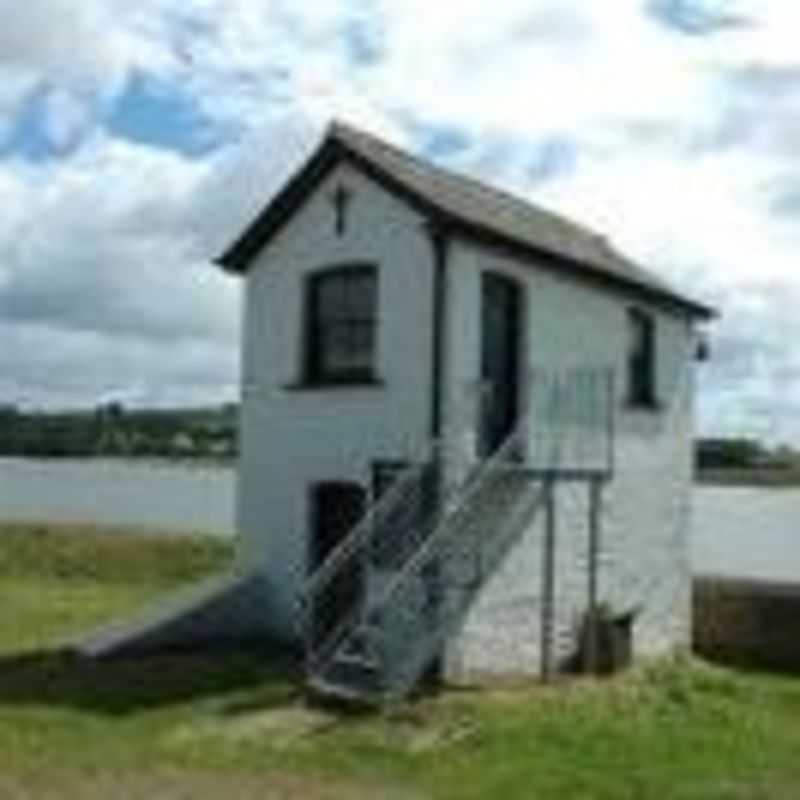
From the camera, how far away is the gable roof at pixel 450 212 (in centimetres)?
2630

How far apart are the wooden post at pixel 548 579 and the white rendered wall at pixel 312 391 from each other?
7.05 ft

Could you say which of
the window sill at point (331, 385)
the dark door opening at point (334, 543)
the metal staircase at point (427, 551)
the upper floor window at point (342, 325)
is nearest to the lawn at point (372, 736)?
the metal staircase at point (427, 551)

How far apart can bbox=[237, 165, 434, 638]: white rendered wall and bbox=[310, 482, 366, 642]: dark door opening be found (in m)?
0.20

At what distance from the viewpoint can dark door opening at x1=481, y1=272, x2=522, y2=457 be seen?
26.9 m

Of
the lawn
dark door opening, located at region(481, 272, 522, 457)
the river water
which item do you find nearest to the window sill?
dark door opening, located at region(481, 272, 522, 457)

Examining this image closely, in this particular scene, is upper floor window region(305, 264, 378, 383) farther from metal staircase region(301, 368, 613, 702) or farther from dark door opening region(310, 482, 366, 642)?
metal staircase region(301, 368, 613, 702)

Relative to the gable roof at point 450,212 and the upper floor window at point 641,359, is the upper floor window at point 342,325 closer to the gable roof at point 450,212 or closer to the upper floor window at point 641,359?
the gable roof at point 450,212

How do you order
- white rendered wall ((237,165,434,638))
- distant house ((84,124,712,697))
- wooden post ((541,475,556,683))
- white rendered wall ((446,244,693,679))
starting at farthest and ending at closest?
1. wooden post ((541,475,556,683))
2. white rendered wall ((237,165,434,638))
3. white rendered wall ((446,244,693,679))
4. distant house ((84,124,712,697))

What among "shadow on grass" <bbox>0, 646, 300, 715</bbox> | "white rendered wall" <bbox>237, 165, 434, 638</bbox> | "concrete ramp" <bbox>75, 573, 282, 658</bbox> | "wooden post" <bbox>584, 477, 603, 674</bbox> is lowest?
"shadow on grass" <bbox>0, 646, 300, 715</bbox>

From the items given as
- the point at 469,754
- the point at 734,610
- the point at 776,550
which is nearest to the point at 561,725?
the point at 469,754

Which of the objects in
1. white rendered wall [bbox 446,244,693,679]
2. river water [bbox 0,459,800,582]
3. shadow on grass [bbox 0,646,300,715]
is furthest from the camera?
river water [bbox 0,459,800,582]

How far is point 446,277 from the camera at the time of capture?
26016 mm

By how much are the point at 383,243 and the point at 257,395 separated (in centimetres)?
340

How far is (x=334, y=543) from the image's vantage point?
28.0 m
